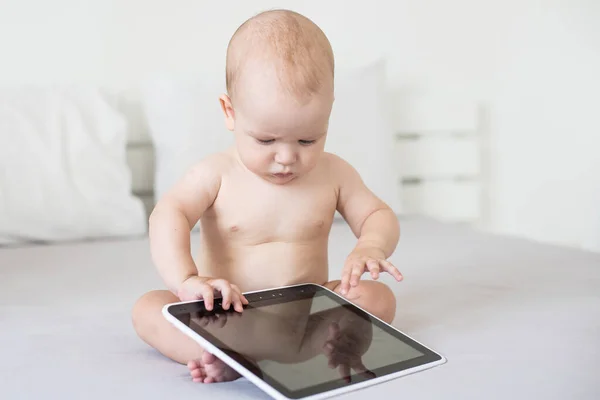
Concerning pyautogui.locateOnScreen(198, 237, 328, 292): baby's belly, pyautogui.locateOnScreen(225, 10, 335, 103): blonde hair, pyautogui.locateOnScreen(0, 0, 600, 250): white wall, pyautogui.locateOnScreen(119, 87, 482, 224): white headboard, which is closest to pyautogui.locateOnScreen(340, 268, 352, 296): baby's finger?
pyautogui.locateOnScreen(198, 237, 328, 292): baby's belly

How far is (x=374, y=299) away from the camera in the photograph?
896 millimetres

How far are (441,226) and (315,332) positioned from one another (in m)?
1.25

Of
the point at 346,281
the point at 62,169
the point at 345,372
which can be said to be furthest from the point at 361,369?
the point at 62,169

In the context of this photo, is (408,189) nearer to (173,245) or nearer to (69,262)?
(69,262)

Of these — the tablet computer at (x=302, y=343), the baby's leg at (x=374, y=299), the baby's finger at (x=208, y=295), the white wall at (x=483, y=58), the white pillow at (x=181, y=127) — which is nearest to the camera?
the tablet computer at (x=302, y=343)

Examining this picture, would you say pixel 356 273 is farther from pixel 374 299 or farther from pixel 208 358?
pixel 208 358

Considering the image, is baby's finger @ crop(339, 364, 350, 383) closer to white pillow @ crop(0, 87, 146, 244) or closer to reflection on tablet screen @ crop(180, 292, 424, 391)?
reflection on tablet screen @ crop(180, 292, 424, 391)

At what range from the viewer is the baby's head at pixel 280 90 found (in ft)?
2.72

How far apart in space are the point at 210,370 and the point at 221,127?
4.05 feet

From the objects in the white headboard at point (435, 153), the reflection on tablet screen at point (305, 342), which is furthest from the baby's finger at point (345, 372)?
the white headboard at point (435, 153)

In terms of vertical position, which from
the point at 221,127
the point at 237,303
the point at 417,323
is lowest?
the point at 417,323

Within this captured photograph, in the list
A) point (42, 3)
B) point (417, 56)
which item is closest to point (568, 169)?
point (417, 56)

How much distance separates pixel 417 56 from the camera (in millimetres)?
2455

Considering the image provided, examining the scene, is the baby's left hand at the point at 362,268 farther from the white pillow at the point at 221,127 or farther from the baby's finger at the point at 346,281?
the white pillow at the point at 221,127
